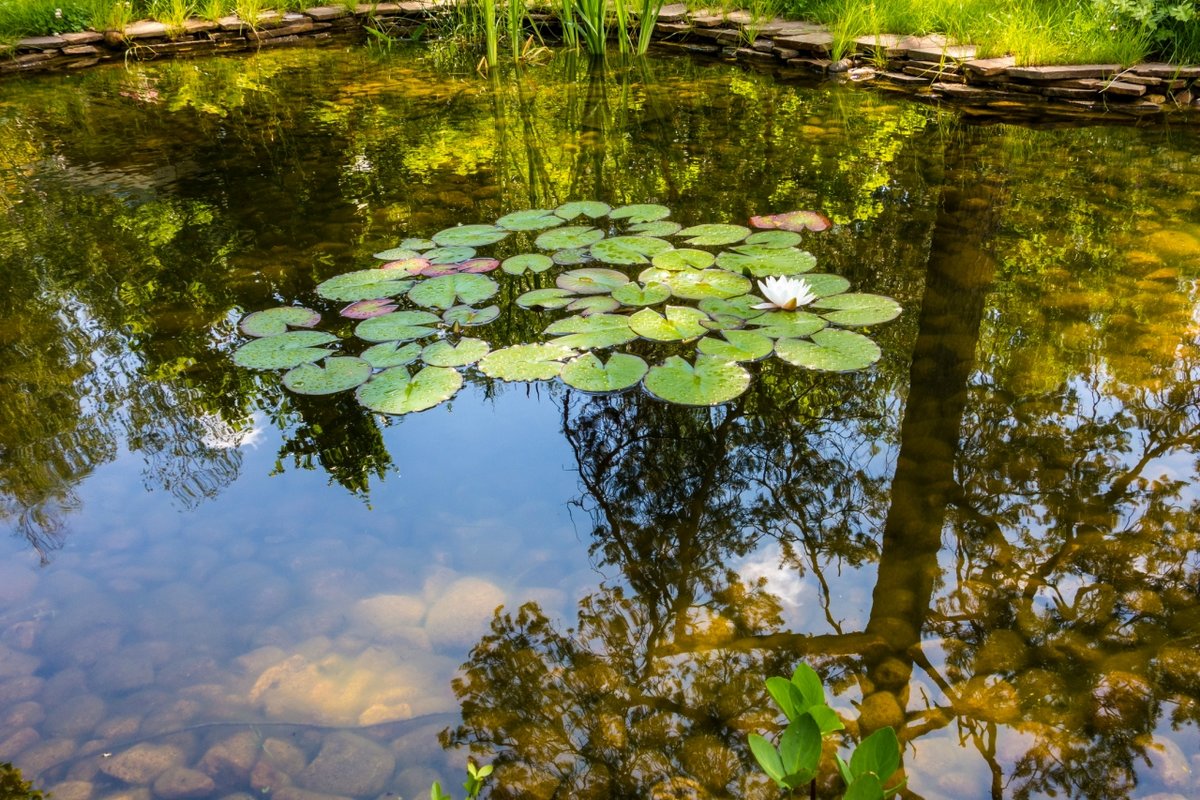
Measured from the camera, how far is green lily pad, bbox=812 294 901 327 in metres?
2.29

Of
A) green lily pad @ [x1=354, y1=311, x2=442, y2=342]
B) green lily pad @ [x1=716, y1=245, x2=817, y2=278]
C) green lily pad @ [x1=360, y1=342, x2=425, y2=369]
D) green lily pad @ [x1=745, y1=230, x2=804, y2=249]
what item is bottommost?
green lily pad @ [x1=360, y1=342, x2=425, y2=369]

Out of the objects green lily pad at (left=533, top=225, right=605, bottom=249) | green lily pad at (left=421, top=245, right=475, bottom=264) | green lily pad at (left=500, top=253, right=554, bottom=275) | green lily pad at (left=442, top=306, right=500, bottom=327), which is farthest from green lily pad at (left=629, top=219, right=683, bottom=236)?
green lily pad at (left=442, top=306, right=500, bottom=327)

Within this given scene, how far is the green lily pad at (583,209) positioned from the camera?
3012mm

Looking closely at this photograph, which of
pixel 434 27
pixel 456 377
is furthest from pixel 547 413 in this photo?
pixel 434 27

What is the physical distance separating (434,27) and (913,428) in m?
6.89

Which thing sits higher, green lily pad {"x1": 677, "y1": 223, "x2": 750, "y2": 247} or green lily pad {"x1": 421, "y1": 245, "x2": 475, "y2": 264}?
green lily pad {"x1": 677, "y1": 223, "x2": 750, "y2": 247}

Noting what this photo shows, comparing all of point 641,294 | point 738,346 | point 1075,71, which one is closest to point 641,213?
point 641,294

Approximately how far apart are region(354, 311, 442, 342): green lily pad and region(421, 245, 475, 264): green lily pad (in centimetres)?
36

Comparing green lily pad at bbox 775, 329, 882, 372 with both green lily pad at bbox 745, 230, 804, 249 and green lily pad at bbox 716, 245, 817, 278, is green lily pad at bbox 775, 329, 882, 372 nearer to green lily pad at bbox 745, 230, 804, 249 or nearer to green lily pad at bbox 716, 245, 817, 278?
green lily pad at bbox 716, 245, 817, 278

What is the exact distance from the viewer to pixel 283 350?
2320 millimetres

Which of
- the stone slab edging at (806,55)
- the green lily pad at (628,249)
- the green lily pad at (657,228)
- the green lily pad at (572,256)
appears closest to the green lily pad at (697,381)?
the green lily pad at (628,249)

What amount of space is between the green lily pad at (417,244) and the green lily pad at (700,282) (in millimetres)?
783

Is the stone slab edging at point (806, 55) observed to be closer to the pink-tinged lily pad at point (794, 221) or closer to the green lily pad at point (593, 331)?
the pink-tinged lily pad at point (794, 221)

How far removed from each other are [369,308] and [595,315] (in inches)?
27.0
